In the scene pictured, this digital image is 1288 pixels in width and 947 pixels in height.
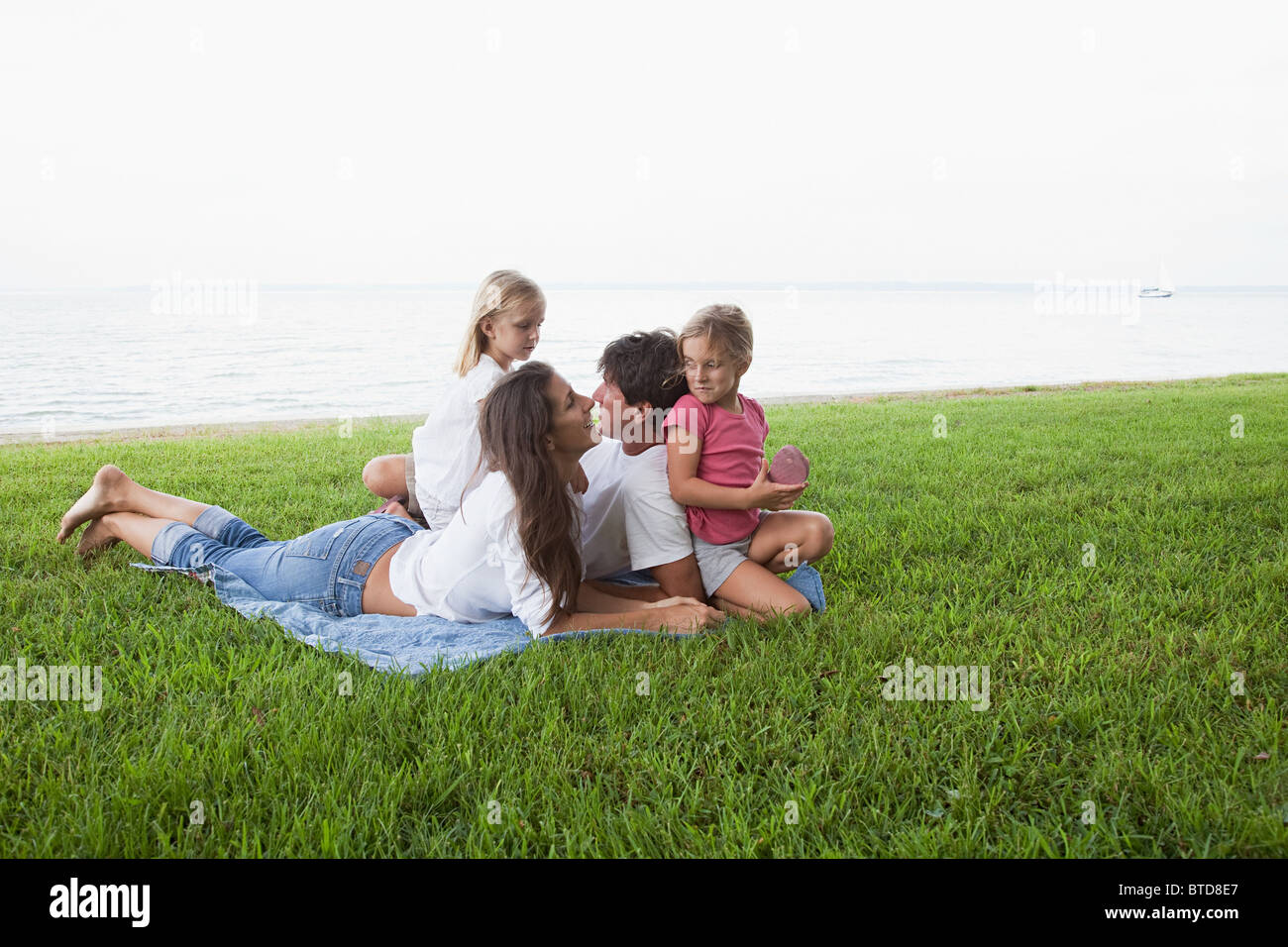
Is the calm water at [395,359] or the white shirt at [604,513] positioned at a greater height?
the calm water at [395,359]

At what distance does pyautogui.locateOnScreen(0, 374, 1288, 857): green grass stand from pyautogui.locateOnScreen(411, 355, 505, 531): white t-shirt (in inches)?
42.5

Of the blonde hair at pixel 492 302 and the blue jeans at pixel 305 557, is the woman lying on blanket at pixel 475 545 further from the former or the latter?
the blonde hair at pixel 492 302

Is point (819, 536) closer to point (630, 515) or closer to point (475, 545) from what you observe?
point (630, 515)

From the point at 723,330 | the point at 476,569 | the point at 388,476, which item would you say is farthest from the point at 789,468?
the point at 388,476

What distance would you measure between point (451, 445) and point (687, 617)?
5.09ft

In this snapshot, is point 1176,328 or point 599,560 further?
point 1176,328

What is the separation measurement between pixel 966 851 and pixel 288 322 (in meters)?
47.3

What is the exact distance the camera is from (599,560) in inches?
163

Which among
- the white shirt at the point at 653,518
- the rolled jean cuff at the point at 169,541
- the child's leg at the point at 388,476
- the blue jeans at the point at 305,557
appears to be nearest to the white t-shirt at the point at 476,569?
the blue jeans at the point at 305,557

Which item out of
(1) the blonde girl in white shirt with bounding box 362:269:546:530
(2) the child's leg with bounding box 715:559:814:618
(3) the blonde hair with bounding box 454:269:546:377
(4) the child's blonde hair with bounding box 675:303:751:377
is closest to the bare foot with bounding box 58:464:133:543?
(1) the blonde girl in white shirt with bounding box 362:269:546:530

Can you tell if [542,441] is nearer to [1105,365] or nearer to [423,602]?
[423,602]

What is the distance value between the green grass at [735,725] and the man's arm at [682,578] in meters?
0.43

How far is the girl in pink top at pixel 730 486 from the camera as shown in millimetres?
3633
